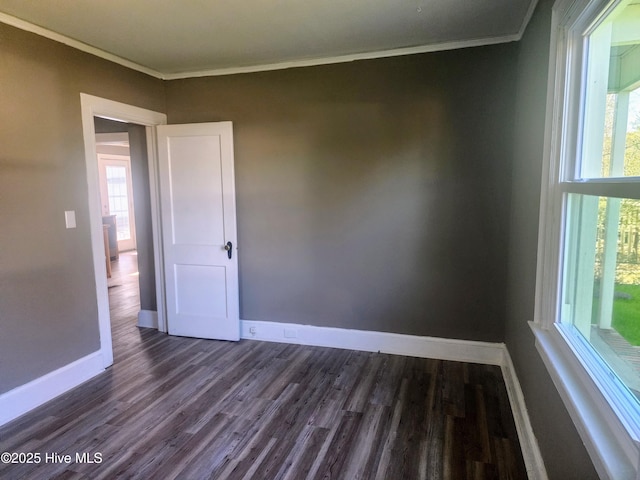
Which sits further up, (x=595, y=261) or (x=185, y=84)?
(x=185, y=84)

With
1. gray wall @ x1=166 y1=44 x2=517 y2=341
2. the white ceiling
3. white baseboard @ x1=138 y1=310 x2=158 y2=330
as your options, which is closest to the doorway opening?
white baseboard @ x1=138 y1=310 x2=158 y2=330

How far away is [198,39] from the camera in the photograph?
293cm

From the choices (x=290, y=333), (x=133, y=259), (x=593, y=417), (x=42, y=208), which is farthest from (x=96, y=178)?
(x=133, y=259)

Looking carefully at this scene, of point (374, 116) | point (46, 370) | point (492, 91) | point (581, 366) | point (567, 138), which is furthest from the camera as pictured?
point (374, 116)

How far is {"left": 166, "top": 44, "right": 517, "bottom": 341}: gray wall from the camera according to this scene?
3107mm

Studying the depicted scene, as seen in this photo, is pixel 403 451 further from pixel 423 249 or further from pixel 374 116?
pixel 374 116

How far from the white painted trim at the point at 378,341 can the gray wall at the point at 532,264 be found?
0.30m

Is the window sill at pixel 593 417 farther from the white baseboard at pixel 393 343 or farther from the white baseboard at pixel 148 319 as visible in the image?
the white baseboard at pixel 148 319

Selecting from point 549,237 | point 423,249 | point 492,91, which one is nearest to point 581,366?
point 549,237

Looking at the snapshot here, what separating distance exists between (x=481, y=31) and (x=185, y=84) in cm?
264

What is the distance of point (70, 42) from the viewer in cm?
288

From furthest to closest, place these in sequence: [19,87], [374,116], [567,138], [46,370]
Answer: [374,116], [46,370], [19,87], [567,138]

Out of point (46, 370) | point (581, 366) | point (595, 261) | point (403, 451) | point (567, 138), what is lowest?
point (403, 451)

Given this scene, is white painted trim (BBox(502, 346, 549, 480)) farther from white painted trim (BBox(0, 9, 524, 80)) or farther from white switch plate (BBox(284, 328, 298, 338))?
white painted trim (BBox(0, 9, 524, 80))
